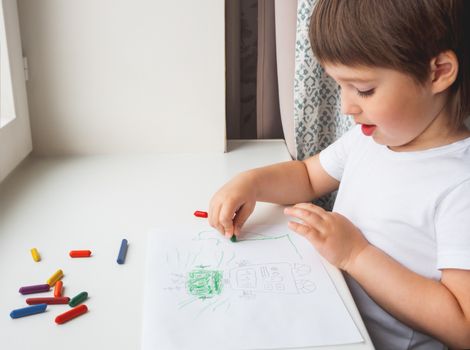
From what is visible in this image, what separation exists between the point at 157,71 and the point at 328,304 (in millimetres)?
649

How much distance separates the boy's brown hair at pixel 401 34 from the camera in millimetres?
650

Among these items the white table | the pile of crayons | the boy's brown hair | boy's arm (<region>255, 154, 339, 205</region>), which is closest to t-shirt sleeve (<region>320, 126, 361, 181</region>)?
boy's arm (<region>255, 154, 339, 205</region>)

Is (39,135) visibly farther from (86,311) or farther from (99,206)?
(86,311)

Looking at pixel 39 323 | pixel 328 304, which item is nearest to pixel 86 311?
pixel 39 323

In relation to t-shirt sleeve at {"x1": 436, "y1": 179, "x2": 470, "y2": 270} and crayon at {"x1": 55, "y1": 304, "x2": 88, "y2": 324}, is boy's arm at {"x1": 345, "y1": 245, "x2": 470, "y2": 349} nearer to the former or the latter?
t-shirt sleeve at {"x1": 436, "y1": 179, "x2": 470, "y2": 270}

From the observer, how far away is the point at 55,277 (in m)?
0.68

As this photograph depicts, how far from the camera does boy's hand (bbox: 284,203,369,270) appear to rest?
72 centimetres

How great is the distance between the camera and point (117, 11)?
1.07 metres

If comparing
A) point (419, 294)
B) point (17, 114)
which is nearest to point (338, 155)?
point (419, 294)

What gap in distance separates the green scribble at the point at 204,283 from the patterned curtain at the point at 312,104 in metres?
0.45

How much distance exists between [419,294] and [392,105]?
0.23 m

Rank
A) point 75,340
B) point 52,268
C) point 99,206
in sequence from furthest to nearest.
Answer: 1. point 99,206
2. point 52,268
3. point 75,340

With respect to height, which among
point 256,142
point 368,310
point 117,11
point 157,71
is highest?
point 117,11

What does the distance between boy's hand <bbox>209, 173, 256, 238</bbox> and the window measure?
17.2 inches
